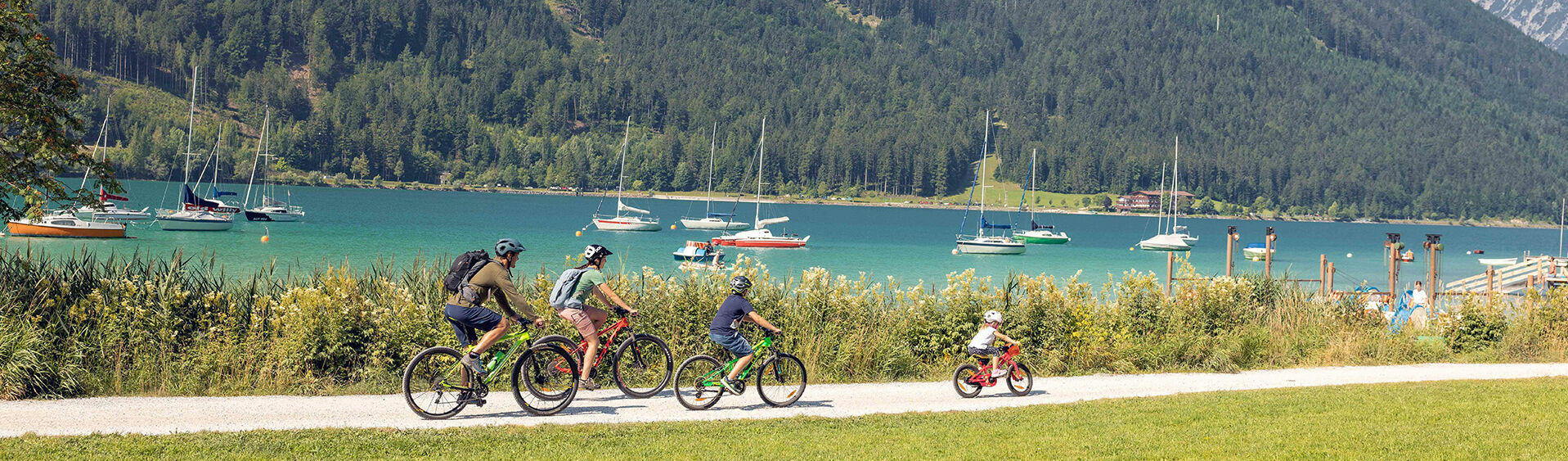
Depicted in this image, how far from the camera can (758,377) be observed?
11.8 meters

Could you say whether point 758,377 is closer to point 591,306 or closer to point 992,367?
point 591,306

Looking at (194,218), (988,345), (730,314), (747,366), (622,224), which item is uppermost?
(730,314)

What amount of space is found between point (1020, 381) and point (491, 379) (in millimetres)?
6475

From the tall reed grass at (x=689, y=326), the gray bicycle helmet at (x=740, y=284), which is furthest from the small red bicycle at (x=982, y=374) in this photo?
the gray bicycle helmet at (x=740, y=284)

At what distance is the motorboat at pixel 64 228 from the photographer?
5931 centimetres

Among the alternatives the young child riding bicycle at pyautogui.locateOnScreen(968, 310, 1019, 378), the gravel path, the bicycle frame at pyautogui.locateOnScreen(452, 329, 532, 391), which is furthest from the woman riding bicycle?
the young child riding bicycle at pyautogui.locateOnScreen(968, 310, 1019, 378)

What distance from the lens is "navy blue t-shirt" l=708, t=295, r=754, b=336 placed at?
11.3 meters

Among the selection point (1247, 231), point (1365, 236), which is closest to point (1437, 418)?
point (1365, 236)

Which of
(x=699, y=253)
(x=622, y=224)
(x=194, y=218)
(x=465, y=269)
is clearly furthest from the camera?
(x=622, y=224)

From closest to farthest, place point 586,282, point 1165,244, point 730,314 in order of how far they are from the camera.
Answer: point 586,282
point 730,314
point 1165,244

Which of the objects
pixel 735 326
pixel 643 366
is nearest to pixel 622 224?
pixel 643 366

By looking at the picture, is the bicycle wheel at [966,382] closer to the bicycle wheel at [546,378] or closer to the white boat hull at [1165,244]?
the bicycle wheel at [546,378]

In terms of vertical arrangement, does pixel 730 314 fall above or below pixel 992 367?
above

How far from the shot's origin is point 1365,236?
16125cm
